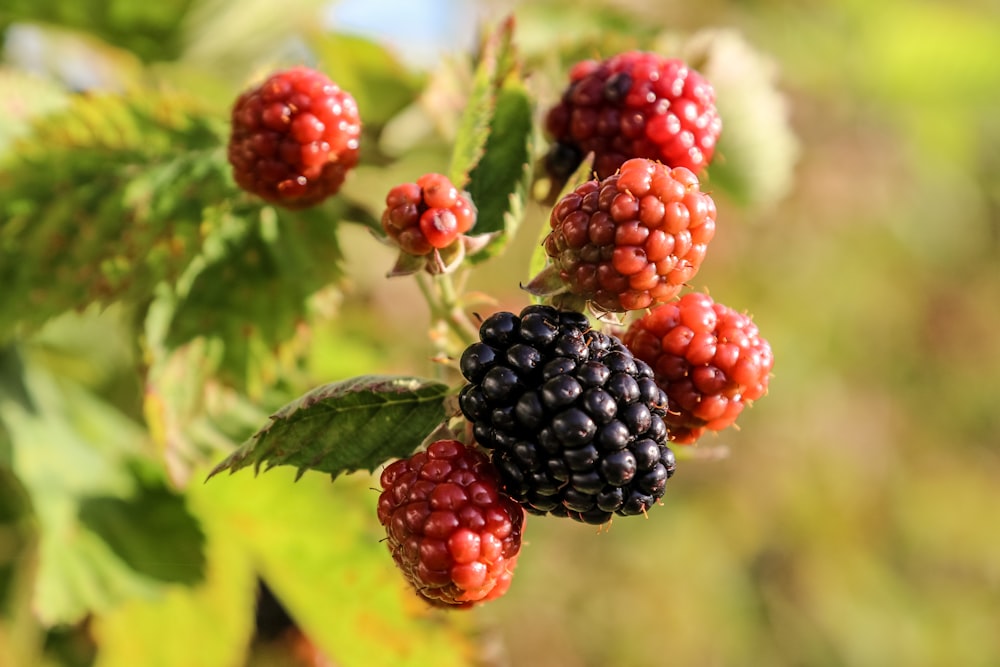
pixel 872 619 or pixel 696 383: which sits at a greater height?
pixel 696 383

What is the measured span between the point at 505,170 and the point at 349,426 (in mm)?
491

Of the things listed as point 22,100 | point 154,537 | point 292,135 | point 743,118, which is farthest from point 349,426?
point 743,118

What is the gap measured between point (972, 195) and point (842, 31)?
1290 millimetres

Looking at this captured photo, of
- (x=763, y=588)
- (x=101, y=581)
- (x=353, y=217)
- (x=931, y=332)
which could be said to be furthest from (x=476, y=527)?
(x=931, y=332)

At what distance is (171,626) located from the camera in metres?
2.07

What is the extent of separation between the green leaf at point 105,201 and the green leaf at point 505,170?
470 mm

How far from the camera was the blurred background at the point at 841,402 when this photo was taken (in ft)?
13.4

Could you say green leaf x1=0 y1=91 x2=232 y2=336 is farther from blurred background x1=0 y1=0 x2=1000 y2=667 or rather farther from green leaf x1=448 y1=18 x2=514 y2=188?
blurred background x1=0 y1=0 x2=1000 y2=667

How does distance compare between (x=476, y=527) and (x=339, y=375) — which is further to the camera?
(x=339, y=375)

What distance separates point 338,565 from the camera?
73.4 inches

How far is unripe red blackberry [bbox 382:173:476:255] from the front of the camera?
116 centimetres

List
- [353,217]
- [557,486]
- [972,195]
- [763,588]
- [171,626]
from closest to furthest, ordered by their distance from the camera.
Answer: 1. [557,486]
2. [353,217]
3. [171,626]
4. [763,588]
5. [972,195]

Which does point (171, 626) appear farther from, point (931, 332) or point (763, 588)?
point (931, 332)

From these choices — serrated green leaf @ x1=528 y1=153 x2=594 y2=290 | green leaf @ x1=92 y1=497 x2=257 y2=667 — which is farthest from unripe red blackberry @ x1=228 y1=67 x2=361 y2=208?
green leaf @ x1=92 y1=497 x2=257 y2=667
